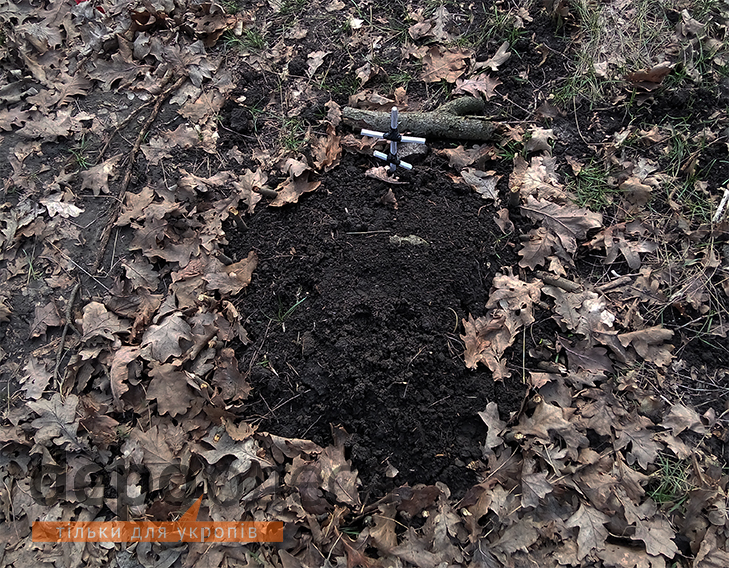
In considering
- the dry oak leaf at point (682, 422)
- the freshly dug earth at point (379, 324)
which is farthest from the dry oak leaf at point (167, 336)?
the dry oak leaf at point (682, 422)

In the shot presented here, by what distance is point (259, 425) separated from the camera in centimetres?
261

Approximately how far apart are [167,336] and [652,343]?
2.84 metres

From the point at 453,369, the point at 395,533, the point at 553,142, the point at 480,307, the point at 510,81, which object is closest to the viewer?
the point at 395,533

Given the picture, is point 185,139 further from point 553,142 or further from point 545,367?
point 545,367

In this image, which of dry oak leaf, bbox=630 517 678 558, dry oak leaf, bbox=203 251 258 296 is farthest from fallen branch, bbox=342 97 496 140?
dry oak leaf, bbox=630 517 678 558

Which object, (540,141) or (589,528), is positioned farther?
(540,141)

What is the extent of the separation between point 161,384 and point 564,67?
141 inches

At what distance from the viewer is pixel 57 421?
268 cm

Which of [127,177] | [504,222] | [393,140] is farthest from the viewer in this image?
[127,177]

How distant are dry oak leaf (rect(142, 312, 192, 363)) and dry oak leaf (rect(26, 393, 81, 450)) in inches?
21.4

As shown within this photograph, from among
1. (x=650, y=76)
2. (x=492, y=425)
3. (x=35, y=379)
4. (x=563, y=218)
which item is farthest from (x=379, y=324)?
(x=650, y=76)

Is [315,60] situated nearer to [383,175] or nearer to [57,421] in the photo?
[383,175]

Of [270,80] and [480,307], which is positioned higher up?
[270,80]

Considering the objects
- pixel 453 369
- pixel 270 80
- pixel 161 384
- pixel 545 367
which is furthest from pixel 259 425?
pixel 270 80
